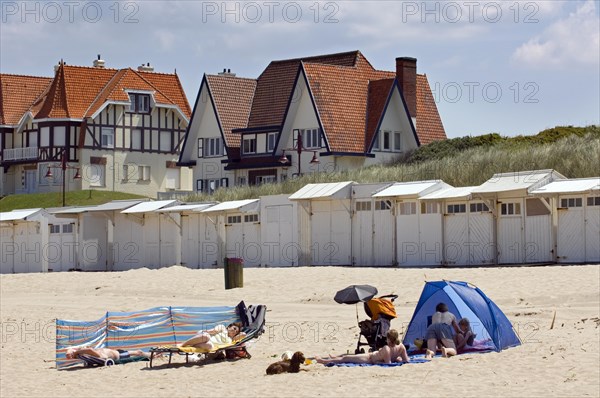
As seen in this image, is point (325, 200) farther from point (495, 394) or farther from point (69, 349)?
point (495, 394)

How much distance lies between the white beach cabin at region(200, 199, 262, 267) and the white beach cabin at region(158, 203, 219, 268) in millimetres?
283

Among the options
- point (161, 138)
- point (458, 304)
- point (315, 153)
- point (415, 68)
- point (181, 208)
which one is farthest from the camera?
point (161, 138)

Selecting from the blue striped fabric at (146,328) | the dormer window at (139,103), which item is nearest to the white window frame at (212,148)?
the dormer window at (139,103)

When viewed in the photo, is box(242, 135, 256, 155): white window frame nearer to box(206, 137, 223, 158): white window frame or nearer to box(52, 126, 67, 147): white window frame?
box(206, 137, 223, 158): white window frame

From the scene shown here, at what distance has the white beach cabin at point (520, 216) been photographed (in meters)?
31.8

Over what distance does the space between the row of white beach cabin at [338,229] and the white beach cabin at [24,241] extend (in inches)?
1.9

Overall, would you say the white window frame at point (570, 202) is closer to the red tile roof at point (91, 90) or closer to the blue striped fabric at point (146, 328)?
the blue striped fabric at point (146, 328)

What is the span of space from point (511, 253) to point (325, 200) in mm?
6887

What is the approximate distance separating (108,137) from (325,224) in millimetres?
35225

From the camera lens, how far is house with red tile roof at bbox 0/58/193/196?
69.1 meters

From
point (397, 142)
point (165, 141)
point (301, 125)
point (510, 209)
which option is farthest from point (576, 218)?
point (165, 141)

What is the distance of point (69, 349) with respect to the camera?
803 inches

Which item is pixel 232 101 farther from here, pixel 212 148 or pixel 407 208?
pixel 407 208

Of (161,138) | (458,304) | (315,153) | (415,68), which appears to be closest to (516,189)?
(458,304)
